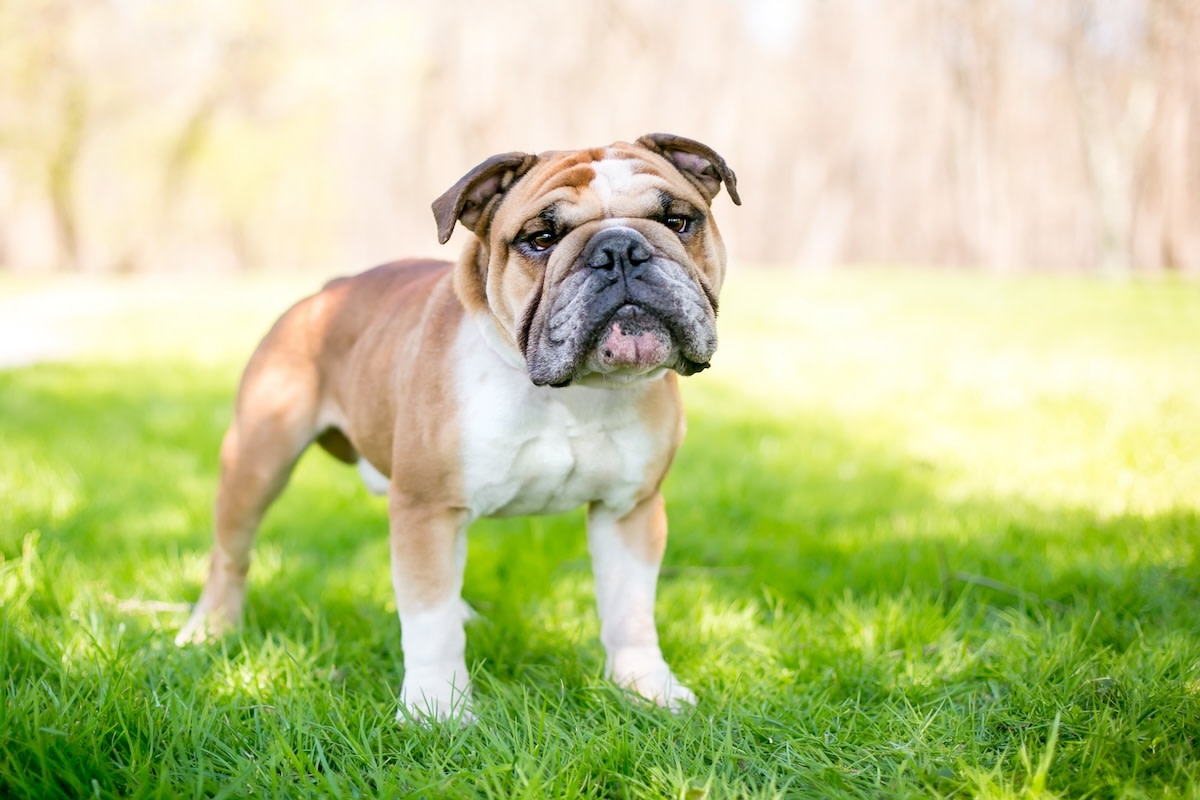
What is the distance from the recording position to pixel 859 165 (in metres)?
19.2

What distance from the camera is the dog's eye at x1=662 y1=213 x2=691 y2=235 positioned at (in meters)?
2.91

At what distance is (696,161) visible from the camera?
3.22m

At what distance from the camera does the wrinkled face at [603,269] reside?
265 cm

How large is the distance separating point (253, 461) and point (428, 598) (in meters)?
1.05

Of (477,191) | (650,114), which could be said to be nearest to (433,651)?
(477,191)

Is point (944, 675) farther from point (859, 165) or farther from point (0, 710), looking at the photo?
point (859, 165)

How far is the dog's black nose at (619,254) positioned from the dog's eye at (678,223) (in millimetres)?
260

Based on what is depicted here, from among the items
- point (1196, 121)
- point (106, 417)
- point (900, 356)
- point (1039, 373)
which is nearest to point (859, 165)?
point (1196, 121)

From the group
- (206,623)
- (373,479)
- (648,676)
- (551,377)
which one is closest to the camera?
(551,377)

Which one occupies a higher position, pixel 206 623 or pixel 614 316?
pixel 614 316

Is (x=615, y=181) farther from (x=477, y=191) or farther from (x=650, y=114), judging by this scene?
(x=650, y=114)

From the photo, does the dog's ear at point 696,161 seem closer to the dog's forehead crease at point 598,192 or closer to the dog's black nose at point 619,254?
the dog's forehead crease at point 598,192

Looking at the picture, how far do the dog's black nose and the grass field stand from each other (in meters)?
1.17

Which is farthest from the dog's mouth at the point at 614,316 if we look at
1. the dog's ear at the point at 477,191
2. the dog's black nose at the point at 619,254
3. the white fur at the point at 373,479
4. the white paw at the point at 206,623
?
the white paw at the point at 206,623
